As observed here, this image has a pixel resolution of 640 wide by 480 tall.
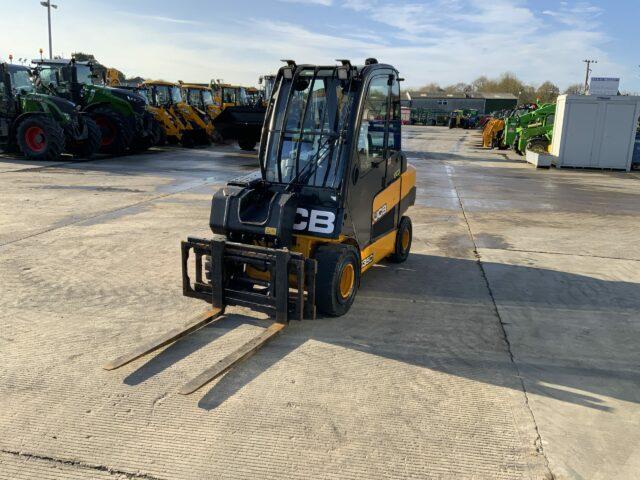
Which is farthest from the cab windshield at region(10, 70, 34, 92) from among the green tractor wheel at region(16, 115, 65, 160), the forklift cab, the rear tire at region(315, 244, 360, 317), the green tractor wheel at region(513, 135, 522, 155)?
the green tractor wheel at region(513, 135, 522, 155)

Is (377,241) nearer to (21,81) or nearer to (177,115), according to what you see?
(21,81)

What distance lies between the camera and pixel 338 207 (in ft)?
15.2

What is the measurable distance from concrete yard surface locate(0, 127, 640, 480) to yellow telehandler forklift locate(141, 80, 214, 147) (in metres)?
14.4

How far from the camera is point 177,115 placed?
21.8 metres

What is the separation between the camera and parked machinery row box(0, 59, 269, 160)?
610 inches

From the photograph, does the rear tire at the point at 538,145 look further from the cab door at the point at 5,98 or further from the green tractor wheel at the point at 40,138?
the cab door at the point at 5,98

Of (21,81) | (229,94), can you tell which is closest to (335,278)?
(21,81)

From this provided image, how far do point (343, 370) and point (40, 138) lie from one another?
1504 cm

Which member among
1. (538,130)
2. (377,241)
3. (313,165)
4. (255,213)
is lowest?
(377,241)

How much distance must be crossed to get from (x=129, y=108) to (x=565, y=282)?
15349mm

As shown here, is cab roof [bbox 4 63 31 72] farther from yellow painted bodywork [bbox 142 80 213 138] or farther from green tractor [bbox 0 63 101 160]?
yellow painted bodywork [bbox 142 80 213 138]

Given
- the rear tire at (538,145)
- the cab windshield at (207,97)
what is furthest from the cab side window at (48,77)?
the rear tire at (538,145)

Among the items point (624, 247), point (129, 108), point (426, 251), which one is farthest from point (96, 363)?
point (129, 108)

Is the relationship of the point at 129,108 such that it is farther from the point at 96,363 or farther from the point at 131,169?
the point at 96,363
